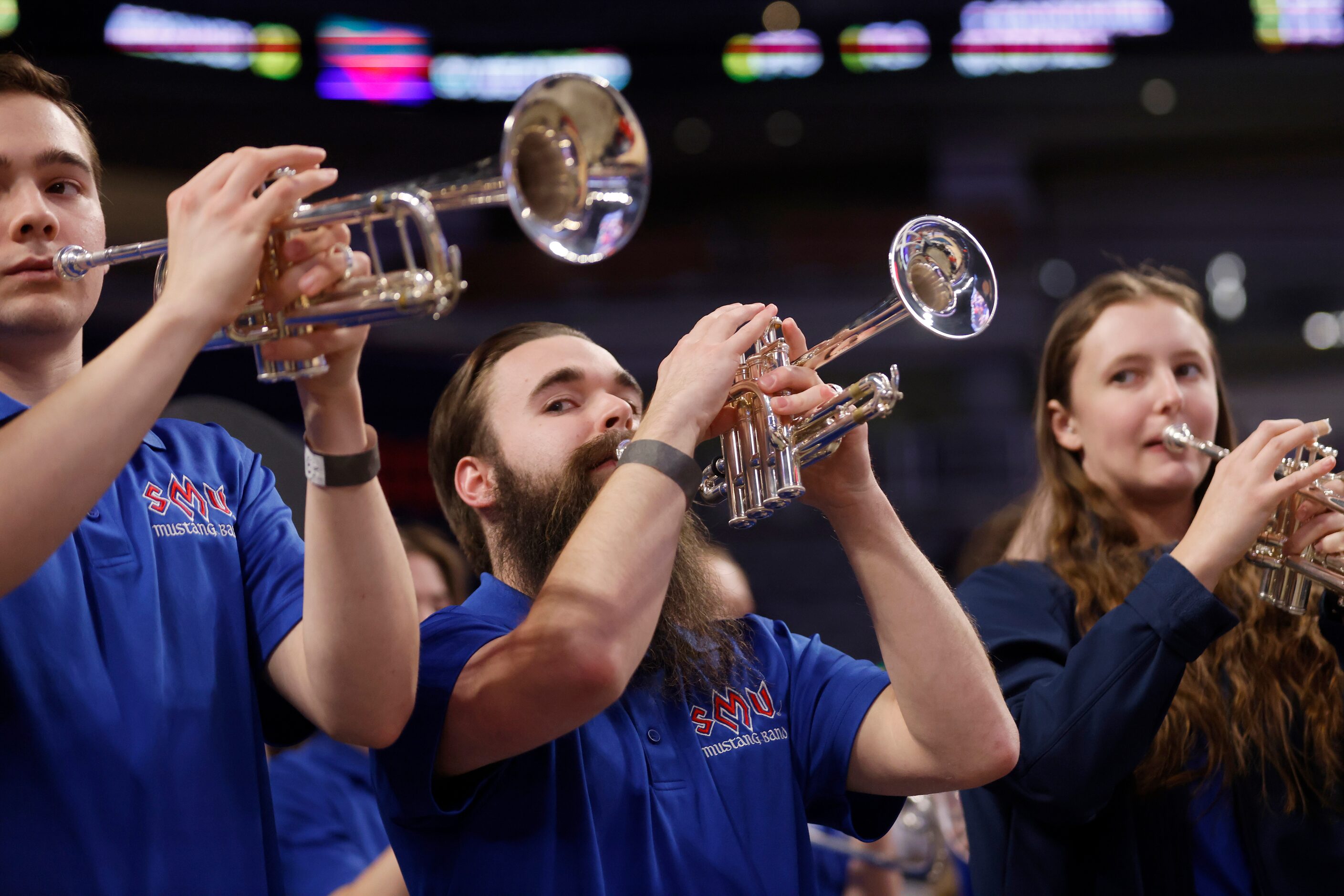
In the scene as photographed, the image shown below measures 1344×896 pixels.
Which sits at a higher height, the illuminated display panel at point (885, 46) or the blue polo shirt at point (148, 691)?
the illuminated display panel at point (885, 46)

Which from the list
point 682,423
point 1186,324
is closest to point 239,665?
point 682,423

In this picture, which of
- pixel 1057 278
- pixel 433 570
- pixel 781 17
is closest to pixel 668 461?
pixel 433 570

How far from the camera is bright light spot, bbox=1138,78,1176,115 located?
10289 millimetres

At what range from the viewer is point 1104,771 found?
7.16 feet

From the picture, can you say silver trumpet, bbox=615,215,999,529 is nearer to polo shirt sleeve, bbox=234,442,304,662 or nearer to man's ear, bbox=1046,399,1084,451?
polo shirt sleeve, bbox=234,442,304,662

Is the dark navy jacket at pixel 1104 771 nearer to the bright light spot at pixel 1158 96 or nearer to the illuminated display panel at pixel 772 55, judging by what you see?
the illuminated display panel at pixel 772 55

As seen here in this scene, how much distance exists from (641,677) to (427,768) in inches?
18.3

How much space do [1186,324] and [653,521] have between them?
1669mm

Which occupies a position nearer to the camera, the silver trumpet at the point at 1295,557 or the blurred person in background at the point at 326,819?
the silver trumpet at the point at 1295,557

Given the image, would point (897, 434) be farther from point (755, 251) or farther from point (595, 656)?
point (595, 656)

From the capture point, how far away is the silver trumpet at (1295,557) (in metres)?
2.46

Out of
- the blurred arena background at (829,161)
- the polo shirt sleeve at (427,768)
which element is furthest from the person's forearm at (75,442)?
the blurred arena background at (829,161)

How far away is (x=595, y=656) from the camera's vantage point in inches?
66.1

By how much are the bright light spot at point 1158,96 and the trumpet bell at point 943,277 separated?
9379mm
